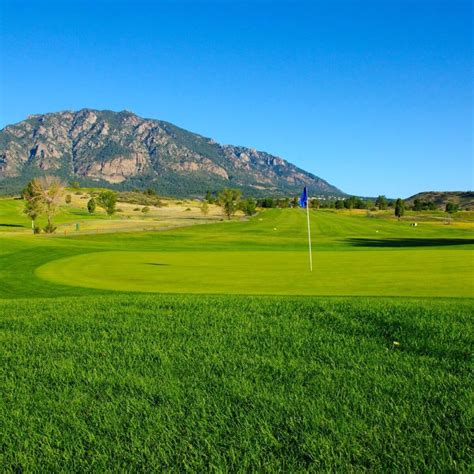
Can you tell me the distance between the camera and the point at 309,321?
8984mm

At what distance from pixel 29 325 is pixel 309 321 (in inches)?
210

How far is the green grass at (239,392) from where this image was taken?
14.7ft

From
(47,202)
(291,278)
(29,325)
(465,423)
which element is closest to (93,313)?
(29,325)

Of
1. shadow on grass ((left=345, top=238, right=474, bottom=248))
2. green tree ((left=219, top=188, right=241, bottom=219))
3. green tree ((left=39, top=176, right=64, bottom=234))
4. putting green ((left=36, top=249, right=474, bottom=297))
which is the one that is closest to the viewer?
putting green ((left=36, top=249, right=474, bottom=297))

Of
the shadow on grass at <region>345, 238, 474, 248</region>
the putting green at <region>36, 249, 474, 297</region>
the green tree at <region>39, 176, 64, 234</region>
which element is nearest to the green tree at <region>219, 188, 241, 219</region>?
the green tree at <region>39, 176, 64, 234</region>

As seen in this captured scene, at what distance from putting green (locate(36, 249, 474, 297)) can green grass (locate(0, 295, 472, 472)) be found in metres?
6.45

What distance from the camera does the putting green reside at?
628 inches

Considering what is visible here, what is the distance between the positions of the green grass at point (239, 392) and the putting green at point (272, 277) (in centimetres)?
645

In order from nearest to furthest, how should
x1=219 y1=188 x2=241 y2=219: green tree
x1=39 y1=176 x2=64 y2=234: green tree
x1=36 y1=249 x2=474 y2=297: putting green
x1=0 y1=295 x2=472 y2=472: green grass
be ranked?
x1=0 y1=295 x2=472 y2=472: green grass
x1=36 y1=249 x2=474 y2=297: putting green
x1=39 y1=176 x2=64 y2=234: green tree
x1=219 y1=188 x2=241 y2=219: green tree

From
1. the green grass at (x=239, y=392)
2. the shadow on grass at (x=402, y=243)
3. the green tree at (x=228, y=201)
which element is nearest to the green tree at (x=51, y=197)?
the shadow on grass at (x=402, y=243)

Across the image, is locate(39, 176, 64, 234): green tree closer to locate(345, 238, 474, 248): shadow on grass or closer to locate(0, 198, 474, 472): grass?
locate(345, 238, 474, 248): shadow on grass

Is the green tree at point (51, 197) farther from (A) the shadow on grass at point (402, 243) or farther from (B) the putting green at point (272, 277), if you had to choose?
(B) the putting green at point (272, 277)

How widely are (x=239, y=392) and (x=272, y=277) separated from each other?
13882 mm

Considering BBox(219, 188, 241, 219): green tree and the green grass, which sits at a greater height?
BBox(219, 188, 241, 219): green tree
